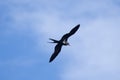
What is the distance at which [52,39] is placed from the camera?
9000 centimetres

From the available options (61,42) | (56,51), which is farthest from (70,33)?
(56,51)

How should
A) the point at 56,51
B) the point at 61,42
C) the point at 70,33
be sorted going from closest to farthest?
the point at 70,33 < the point at 61,42 < the point at 56,51

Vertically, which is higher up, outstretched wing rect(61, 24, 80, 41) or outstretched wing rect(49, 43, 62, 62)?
outstretched wing rect(61, 24, 80, 41)

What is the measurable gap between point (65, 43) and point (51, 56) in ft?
6.82

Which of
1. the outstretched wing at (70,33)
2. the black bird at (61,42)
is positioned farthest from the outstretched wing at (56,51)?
the outstretched wing at (70,33)

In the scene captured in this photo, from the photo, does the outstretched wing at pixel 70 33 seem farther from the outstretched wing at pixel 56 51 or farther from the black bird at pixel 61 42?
the outstretched wing at pixel 56 51

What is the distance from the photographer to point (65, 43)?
9338 centimetres

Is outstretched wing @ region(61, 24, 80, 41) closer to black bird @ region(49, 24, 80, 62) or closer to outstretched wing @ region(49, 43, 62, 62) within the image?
black bird @ region(49, 24, 80, 62)

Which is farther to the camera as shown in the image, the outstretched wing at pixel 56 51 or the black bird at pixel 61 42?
the outstretched wing at pixel 56 51

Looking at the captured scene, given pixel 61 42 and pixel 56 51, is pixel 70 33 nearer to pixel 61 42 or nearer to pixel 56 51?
pixel 61 42

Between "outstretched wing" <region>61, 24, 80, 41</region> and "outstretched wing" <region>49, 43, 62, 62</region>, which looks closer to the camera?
"outstretched wing" <region>61, 24, 80, 41</region>

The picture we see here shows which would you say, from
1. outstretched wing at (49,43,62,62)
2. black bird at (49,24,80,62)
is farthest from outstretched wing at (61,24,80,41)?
outstretched wing at (49,43,62,62)

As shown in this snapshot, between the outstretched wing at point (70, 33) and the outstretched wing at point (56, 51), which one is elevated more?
the outstretched wing at point (70, 33)

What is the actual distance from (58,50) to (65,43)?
1.17 meters
